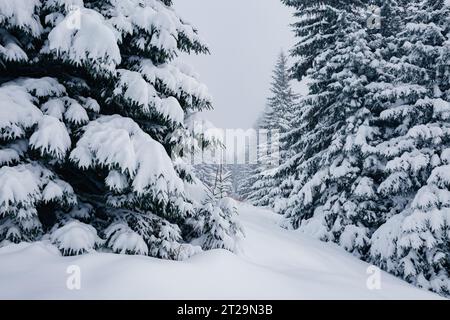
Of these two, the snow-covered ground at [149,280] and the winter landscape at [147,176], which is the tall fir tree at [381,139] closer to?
the winter landscape at [147,176]

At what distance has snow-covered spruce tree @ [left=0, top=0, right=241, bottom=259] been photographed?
18.1 feet

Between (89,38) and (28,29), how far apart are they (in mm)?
998

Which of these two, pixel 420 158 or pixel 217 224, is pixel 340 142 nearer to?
pixel 420 158

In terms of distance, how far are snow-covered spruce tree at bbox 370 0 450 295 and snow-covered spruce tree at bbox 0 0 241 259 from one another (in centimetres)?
661

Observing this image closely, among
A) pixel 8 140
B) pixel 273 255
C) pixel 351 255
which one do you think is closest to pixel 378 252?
pixel 351 255

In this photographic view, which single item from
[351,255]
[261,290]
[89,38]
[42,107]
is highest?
[89,38]

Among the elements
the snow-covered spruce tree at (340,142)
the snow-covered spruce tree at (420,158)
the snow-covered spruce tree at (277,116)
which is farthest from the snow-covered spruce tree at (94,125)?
the snow-covered spruce tree at (277,116)

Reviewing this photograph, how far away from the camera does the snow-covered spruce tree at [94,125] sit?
5531mm

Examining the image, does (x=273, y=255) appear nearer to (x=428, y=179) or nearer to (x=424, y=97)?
(x=428, y=179)

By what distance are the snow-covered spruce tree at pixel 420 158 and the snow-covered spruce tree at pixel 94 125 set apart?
6.61m

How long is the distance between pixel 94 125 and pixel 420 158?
29.2ft

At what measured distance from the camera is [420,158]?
10.8 m

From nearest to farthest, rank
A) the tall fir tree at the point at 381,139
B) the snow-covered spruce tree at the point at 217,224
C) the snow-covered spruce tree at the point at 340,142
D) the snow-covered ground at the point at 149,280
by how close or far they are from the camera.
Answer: the snow-covered ground at the point at 149,280
the snow-covered spruce tree at the point at 217,224
the tall fir tree at the point at 381,139
the snow-covered spruce tree at the point at 340,142

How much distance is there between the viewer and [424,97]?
38.7 feet
